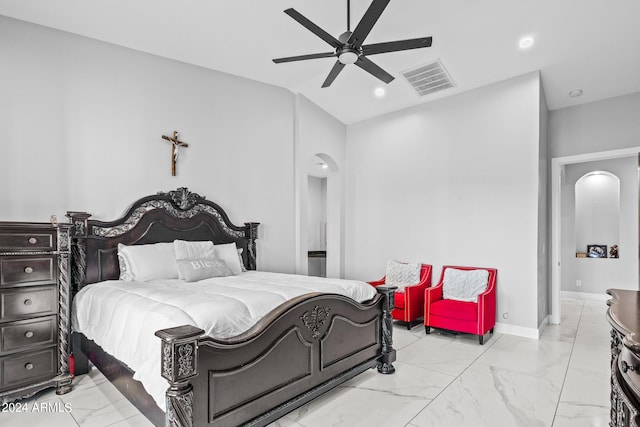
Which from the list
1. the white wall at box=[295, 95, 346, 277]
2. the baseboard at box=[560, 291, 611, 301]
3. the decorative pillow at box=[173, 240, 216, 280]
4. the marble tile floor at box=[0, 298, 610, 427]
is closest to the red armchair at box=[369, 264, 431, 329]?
the marble tile floor at box=[0, 298, 610, 427]

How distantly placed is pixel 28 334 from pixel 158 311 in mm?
1480

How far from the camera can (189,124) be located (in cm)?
436

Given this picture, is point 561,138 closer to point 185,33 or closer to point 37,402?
point 185,33

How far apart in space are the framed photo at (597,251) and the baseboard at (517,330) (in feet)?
12.1

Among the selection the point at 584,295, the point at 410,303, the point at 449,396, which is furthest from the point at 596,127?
the point at 449,396

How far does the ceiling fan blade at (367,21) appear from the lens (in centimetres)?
240

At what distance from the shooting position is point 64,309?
2.94 meters

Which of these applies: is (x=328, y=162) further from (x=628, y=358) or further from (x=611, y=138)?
(x=628, y=358)

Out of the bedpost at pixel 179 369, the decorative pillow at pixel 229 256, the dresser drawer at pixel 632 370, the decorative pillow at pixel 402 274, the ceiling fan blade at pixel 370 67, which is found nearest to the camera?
the dresser drawer at pixel 632 370

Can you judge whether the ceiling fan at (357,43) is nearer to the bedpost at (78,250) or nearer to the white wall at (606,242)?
the bedpost at (78,250)

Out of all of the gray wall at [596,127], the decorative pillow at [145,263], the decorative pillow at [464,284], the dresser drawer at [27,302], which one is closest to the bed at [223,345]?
the decorative pillow at [145,263]

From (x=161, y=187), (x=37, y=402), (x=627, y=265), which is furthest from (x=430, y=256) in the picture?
(x=37, y=402)

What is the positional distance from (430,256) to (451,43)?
9.34ft

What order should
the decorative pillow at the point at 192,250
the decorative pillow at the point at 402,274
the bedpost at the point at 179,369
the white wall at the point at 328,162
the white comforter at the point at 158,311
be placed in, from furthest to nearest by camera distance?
the white wall at the point at 328,162 → the decorative pillow at the point at 402,274 → the decorative pillow at the point at 192,250 → the white comforter at the point at 158,311 → the bedpost at the point at 179,369
